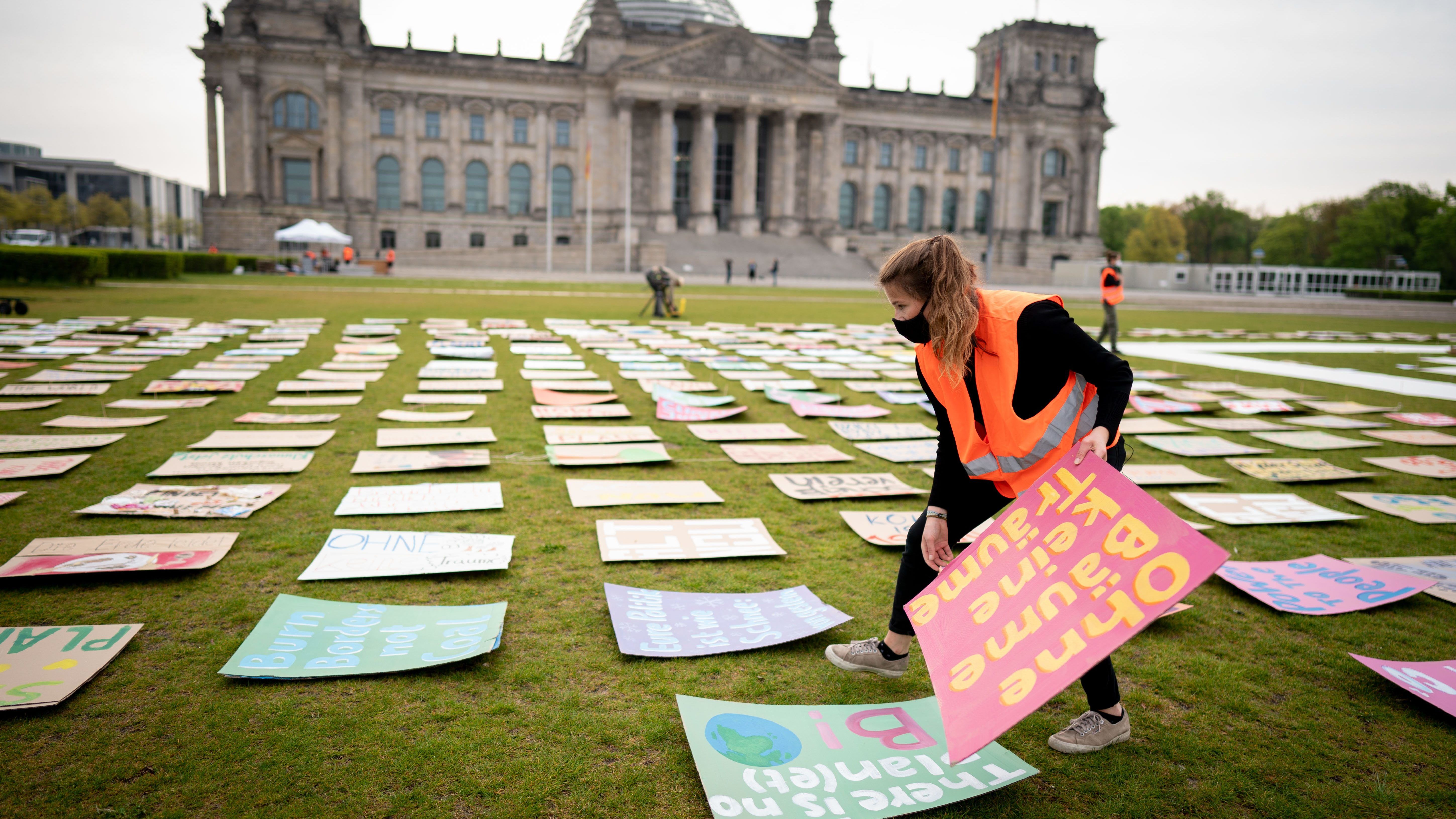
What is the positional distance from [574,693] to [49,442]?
6.04 metres

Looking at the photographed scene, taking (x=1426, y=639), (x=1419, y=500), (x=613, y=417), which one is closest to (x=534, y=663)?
(x=1426, y=639)

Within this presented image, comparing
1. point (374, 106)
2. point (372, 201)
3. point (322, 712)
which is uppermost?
point (374, 106)

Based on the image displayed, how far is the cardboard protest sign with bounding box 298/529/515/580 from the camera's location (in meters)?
4.38

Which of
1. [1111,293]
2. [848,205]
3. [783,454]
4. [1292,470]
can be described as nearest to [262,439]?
[783,454]

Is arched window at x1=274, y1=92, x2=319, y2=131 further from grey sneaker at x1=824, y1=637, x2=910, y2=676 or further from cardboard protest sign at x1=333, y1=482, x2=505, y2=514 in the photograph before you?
grey sneaker at x1=824, y1=637, x2=910, y2=676

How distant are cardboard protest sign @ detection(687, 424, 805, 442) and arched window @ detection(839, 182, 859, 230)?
6723cm

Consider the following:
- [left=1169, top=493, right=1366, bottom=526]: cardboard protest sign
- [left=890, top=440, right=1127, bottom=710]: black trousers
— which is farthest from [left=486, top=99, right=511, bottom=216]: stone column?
[left=890, top=440, right=1127, bottom=710]: black trousers

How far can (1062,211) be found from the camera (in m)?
77.8

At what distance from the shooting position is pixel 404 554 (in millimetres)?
4625

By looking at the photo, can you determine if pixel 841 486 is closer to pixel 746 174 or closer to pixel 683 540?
pixel 683 540

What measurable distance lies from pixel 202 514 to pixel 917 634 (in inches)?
177

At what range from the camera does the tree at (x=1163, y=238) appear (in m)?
90.4

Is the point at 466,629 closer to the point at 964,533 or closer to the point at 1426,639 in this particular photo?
the point at 964,533

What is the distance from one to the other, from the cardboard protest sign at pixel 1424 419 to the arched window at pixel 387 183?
212 feet
